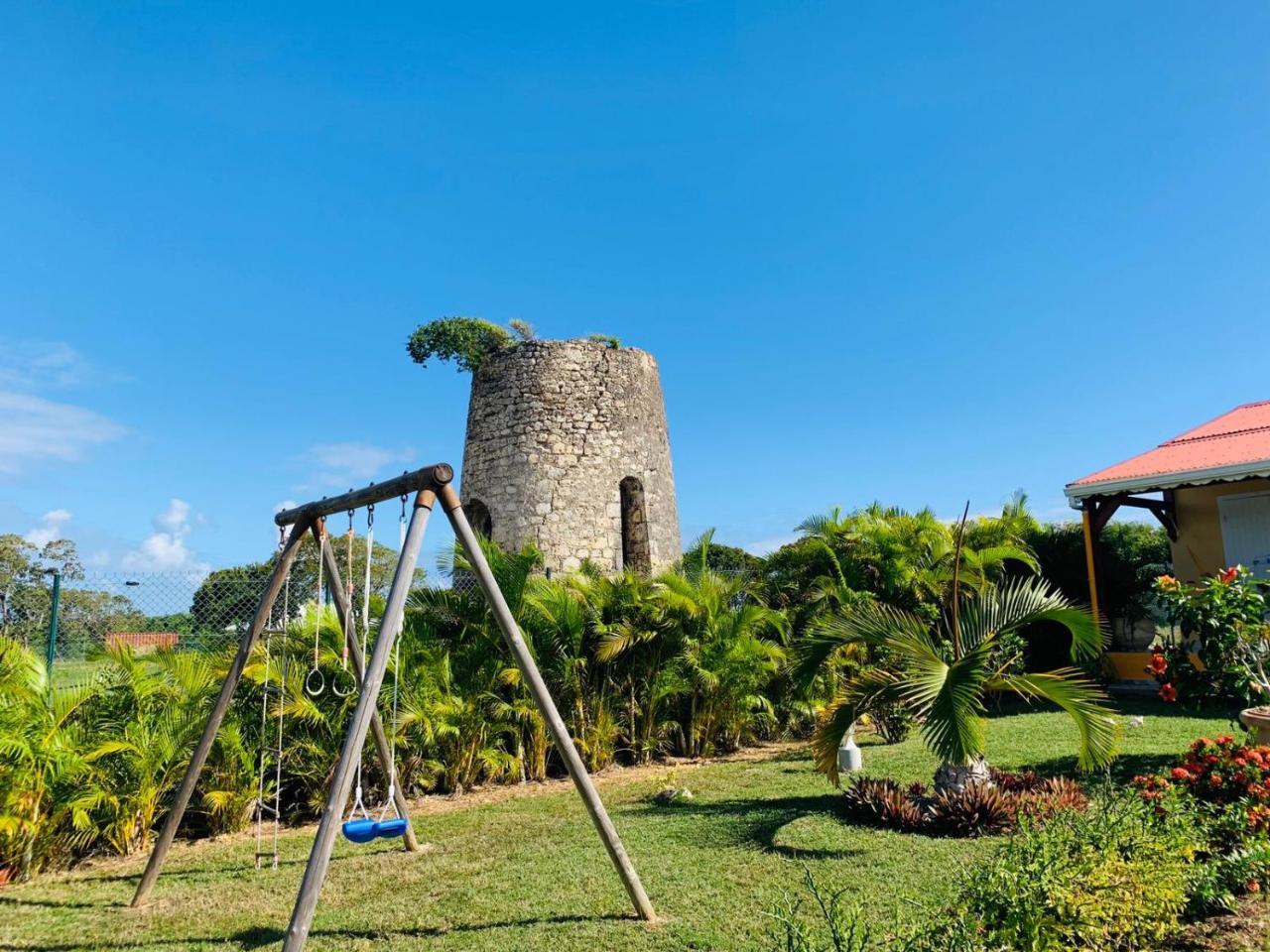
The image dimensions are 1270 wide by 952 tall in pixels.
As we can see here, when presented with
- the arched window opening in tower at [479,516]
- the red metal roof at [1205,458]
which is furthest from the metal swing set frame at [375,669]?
the red metal roof at [1205,458]

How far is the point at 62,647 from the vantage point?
7301mm

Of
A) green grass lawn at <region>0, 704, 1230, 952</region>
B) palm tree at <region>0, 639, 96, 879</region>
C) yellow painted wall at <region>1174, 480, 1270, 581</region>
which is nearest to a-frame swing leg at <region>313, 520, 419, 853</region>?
green grass lawn at <region>0, 704, 1230, 952</region>

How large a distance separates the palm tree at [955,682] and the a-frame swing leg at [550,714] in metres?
2.07

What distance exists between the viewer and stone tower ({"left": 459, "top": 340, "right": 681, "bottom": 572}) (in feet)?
41.4

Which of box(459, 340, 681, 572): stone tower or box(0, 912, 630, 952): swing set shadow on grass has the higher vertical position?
box(459, 340, 681, 572): stone tower

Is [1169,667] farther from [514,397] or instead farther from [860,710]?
[514,397]

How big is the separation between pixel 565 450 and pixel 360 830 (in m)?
8.87

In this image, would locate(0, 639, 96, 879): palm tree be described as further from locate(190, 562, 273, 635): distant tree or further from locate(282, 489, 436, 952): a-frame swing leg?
locate(282, 489, 436, 952): a-frame swing leg

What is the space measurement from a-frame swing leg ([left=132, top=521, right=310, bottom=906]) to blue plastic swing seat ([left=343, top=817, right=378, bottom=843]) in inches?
56.1

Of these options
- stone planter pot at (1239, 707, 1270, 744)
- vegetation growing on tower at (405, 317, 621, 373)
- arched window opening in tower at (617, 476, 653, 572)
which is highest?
vegetation growing on tower at (405, 317, 621, 373)

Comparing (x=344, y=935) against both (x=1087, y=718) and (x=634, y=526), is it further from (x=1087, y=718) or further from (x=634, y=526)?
(x=634, y=526)

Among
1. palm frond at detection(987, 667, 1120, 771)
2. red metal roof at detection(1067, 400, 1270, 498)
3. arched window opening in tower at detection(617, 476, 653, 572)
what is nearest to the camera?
palm frond at detection(987, 667, 1120, 771)

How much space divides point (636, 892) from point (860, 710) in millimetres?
2395

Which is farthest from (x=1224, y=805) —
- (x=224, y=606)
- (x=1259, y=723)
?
(x=224, y=606)
